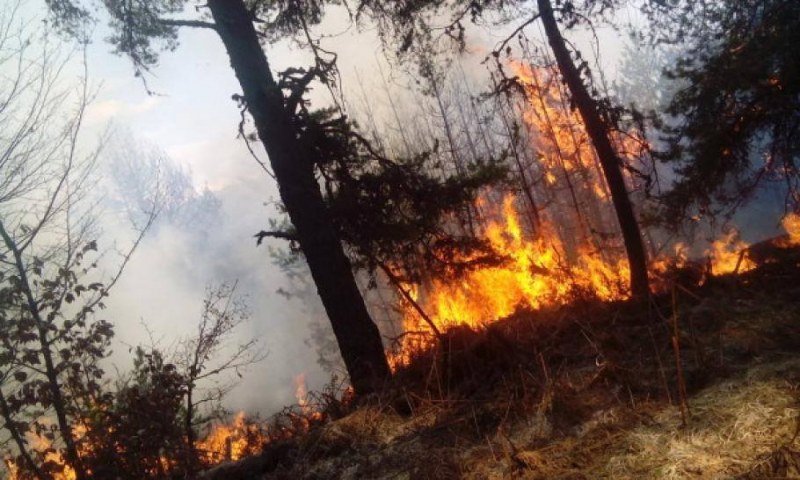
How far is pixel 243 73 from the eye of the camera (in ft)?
19.9

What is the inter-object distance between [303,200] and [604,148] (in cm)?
546

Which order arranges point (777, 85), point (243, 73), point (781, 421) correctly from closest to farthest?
1. point (781, 421)
2. point (777, 85)
3. point (243, 73)

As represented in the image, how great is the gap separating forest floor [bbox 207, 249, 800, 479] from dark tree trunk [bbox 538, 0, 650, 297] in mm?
2636

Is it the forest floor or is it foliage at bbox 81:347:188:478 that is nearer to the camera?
the forest floor

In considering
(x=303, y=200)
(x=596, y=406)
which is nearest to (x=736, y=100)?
(x=596, y=406)

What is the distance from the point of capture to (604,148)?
802 cm

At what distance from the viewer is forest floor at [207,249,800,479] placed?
2293 millimetres

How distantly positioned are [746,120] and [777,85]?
1.92 ft

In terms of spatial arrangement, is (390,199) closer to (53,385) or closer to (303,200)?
(303,200)

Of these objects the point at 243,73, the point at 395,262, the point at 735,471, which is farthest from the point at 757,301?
the point at 243,73

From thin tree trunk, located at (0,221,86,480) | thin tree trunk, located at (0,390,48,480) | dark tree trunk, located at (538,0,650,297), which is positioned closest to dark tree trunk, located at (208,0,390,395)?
thin tree trunk, located at (0,221,86,480)

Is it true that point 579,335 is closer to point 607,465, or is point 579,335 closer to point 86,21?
point 607,465

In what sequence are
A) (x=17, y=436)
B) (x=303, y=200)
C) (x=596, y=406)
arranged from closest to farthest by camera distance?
1. (x=596, y=406)
2. (x=303, y=200)
3. (x=17, y=436)

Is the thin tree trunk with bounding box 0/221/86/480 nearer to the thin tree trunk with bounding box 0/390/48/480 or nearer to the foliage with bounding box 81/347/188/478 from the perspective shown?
the foliage with bounding box 81/347/188/478
